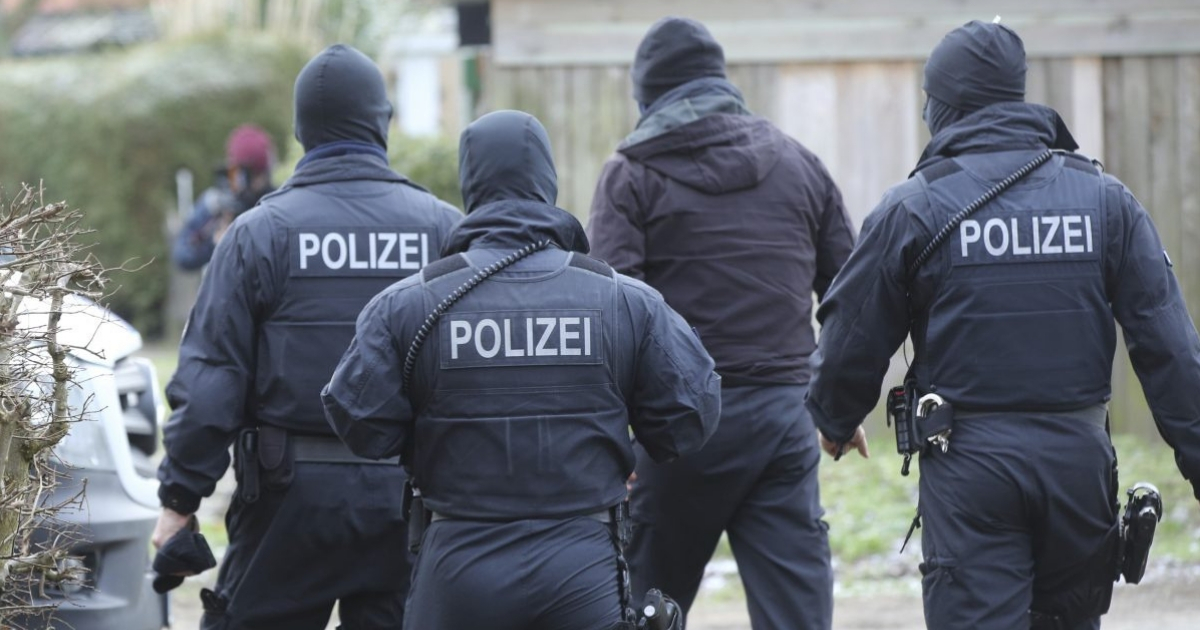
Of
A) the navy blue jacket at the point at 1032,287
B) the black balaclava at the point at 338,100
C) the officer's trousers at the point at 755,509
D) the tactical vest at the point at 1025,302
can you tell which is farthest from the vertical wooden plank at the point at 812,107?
the tactical vest at the point at 1025,302

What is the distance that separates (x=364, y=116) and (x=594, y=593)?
1.79 metres

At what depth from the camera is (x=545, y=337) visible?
358cm

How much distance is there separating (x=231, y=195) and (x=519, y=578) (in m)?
5.69

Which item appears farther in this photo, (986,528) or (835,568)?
(835,568)

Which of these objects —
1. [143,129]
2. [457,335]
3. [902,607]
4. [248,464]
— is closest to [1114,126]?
[902,607]

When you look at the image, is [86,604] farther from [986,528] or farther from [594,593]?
[986,528]

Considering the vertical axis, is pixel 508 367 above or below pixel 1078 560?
above

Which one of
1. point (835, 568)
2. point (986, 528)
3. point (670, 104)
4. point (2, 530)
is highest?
point (670, 104)

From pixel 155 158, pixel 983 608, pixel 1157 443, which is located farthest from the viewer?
pixel 155 158

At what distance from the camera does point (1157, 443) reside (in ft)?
29.8

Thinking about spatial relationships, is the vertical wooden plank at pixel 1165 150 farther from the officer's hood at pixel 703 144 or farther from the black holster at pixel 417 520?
the black holster at pixel 417 520

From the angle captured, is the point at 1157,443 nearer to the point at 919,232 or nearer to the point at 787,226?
the point at 787,226

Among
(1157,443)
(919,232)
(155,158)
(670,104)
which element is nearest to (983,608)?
(919,232)

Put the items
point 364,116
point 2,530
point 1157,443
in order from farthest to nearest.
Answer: point 1157,443
point 364,116
point 2,530
